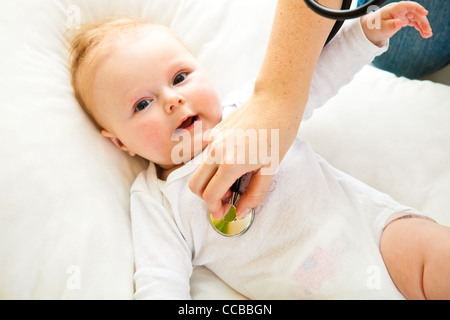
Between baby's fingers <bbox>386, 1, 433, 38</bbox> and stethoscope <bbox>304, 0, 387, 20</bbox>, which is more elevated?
stethoscope <bbox>304, 0, 387, 20</bbox>

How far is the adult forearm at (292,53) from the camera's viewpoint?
0.67 meters

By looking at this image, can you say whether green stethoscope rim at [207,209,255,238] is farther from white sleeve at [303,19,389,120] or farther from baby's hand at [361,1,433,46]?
baby's hand at [361,1,433,46]

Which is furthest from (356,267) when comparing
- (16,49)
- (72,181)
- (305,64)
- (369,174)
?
(16,49)

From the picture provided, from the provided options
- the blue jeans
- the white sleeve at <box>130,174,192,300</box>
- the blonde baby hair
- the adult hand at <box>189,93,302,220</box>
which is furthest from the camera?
the blue jeans

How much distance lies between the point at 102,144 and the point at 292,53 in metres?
0.52

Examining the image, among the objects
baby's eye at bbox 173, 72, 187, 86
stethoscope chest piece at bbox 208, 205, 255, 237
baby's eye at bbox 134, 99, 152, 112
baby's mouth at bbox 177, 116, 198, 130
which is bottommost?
stethoscope chest piece at bbox 208, 205, 255, 237

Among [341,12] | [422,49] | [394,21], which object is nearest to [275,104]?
[341,12]

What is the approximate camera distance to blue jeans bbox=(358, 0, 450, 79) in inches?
42.1

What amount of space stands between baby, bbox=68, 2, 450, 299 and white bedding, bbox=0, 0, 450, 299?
0.06 metres

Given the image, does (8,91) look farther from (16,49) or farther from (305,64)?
(305,64)

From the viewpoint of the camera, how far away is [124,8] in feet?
3.76

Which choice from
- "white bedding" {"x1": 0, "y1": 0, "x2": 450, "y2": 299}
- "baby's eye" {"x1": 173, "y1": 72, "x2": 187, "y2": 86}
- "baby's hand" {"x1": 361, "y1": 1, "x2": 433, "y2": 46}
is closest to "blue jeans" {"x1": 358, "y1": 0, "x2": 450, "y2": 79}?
"white bedding" {"x1": 0, "y1": 0, "x2": 450, "y2": 299}

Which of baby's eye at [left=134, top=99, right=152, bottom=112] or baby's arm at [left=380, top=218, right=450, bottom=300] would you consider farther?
baby's eye at [left=134, top=99, right=152, bottom=112]
